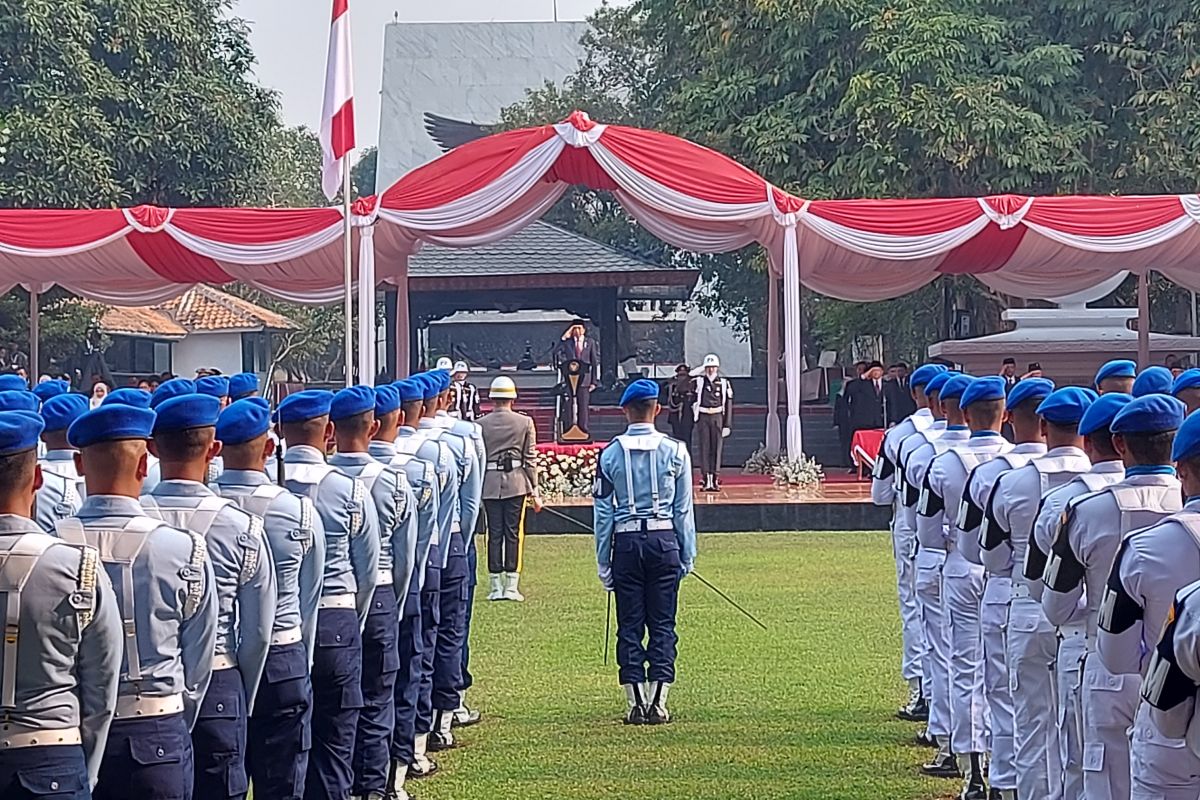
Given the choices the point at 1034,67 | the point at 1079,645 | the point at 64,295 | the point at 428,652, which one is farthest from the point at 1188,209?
the point at 64,295

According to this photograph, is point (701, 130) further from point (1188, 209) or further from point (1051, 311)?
point (1188, 209)

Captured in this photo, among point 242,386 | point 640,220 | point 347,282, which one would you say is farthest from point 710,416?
point 242,386

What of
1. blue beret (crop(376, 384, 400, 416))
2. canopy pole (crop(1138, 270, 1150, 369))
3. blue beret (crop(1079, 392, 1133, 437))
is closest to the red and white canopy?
canopy pole (crop(1138, 270, 1150, 369))

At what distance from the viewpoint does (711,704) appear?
31.1 ft

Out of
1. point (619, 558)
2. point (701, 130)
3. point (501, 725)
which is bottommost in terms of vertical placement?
point (501, 725)

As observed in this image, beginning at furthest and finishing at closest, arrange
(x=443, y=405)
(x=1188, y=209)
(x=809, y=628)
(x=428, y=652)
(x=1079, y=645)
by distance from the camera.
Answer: (x=1188, y=209), (x=809, y=628), (x=443, y=405), (x=428, y=652), (x=1079, y=645)

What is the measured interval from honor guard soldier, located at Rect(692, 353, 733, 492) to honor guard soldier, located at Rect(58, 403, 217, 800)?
16683 millimetres

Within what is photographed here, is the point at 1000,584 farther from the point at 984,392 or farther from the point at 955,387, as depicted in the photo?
the point at 955,387

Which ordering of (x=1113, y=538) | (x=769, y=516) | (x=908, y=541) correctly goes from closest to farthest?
(x=1113, y=538) < (x=908, y=541) < (x=769, y=516)

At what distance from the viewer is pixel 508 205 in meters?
19.7

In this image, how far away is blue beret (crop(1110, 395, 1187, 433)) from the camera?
477 centimetres

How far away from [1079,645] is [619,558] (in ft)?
13.3

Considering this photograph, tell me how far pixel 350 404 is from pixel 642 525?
2.70 meters

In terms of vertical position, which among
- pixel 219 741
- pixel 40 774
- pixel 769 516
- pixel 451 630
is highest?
pixel 40 774
